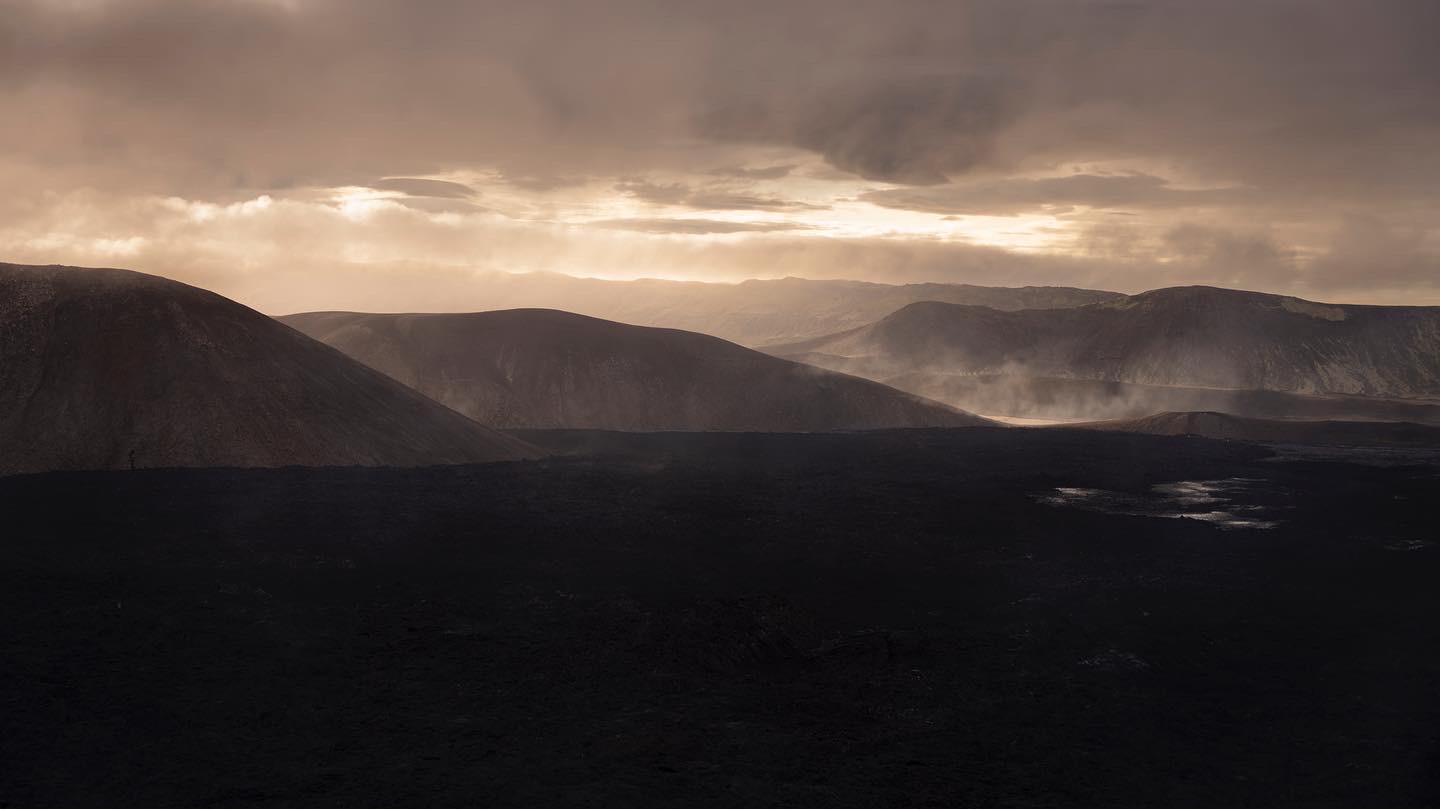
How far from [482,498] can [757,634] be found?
36222mm

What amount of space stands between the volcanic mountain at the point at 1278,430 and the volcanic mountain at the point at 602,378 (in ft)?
88.2

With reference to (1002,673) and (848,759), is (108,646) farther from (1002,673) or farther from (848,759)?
(1002,673)

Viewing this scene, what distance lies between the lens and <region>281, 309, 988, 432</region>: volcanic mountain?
13625 centimetres

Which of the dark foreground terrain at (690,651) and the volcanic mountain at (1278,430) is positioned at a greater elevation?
the volcanic mountain at (1278,430)

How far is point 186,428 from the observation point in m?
A: 71.6

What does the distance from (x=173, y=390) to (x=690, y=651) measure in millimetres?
56375

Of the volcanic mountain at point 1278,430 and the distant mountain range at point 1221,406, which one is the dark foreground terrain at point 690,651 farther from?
the distant mountain range at point 1221,406

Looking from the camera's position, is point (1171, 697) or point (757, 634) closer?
point (1171, 697)

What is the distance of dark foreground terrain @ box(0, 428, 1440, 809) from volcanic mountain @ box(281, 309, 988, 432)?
223 ft

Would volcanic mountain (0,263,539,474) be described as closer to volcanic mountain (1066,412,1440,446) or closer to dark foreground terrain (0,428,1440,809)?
dark foreground terrain (0,428,1440,809)

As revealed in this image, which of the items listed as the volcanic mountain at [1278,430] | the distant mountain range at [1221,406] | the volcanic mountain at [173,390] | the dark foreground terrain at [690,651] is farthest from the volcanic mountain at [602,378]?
the dark foreground terrain at [690,651]

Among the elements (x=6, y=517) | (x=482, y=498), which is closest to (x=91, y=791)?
(x=6, y=517)

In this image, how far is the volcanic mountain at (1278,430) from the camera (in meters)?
131

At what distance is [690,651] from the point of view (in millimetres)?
33844
